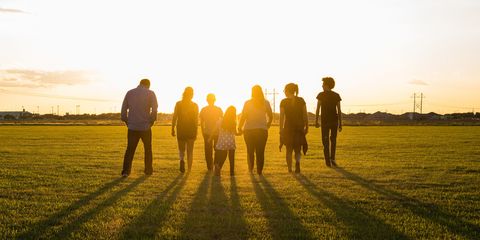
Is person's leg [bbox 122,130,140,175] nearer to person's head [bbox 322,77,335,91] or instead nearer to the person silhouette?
the person silhouette

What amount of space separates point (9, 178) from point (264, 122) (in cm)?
560

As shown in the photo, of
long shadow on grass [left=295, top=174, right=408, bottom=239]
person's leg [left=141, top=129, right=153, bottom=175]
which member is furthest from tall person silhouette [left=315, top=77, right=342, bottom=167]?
long shadow on grass [left=295, top=174, right=408, bottom=239]

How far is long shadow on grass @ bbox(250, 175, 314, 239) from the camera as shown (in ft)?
18.7

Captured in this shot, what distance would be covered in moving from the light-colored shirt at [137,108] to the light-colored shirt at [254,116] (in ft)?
7.19

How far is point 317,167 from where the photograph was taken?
43.5 feet

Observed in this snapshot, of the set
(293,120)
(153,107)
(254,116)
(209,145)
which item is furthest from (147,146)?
(293,120)

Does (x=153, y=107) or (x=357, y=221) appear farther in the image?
(x=153, y=107)

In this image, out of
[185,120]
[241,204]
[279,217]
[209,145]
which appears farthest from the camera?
[209,145]

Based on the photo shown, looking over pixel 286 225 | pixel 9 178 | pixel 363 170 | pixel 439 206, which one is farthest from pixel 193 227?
pixel 363 170

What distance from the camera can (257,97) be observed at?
11.4 metres

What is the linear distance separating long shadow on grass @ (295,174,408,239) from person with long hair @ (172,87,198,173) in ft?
14.6

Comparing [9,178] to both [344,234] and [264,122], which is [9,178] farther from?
[344,234]

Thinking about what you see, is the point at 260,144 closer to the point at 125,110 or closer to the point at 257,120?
the point at 257,120

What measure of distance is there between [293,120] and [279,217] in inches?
215
